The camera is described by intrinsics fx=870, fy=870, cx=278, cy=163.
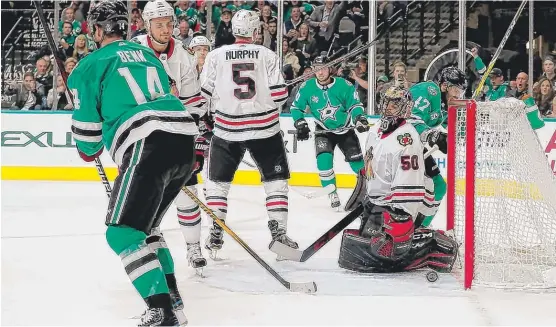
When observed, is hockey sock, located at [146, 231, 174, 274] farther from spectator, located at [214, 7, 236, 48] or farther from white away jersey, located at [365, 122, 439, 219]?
spectator, located at [214, 7, 236, 48]

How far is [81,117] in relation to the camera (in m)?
2.63

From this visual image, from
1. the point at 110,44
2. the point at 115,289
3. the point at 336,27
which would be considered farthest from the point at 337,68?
the point at 110,44

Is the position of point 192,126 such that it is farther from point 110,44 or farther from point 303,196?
point 303,196

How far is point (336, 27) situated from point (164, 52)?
14.9 feet

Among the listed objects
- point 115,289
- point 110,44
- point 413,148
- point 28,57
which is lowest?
point 115,289

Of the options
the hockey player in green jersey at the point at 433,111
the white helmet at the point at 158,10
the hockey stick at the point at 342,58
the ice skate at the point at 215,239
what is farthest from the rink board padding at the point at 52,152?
the white helmet at the point at 158,10

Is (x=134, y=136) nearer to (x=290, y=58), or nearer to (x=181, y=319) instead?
(x=181, y=319)

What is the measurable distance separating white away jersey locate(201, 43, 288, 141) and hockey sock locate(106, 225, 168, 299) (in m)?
1.63

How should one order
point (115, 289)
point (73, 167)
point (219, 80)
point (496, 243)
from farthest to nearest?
point (73, 167)
point (219, 80)
point (496, 243)
point (115, 289)

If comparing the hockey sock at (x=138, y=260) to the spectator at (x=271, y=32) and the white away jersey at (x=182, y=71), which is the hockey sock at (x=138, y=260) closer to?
the white away jersey at (x=182, y=71)

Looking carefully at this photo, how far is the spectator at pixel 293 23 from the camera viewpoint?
7.95 metres

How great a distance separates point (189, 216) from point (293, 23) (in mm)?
4478

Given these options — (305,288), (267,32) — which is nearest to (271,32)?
(267,32)

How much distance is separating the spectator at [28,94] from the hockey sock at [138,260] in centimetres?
532
